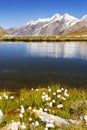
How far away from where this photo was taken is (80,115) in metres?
13.0

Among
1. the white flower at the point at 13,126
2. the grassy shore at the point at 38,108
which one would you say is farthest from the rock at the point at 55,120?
the white flower at the point at 13,126

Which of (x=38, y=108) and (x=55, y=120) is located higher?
(x=55, y=120)

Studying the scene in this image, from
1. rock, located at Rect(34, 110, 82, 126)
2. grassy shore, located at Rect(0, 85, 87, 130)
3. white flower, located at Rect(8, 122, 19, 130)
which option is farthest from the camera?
grassy shore, located at Rect(0, 85, 87, 130)

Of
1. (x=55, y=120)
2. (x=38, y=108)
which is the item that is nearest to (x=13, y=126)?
(x=55, y=120)

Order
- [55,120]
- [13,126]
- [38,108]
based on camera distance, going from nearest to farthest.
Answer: [13,126], [55,120], [38,108]

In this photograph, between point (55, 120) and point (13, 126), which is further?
point (55, 120)

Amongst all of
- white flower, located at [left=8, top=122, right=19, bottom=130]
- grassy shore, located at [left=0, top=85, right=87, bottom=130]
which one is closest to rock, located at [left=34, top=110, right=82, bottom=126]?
grassy shore, located at [left=0, top=85, right=87, bottom=130]

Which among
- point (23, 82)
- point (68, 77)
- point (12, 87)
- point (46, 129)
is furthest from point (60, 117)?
point (68, 77)

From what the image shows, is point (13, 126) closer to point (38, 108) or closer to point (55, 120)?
point (55, 120)

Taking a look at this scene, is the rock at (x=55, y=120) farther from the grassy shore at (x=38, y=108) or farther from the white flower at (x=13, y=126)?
the white flower at (x=13, y=126)

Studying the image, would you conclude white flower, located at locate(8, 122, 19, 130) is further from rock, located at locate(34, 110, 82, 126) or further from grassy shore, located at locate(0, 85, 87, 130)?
rock, located at locate(34, 110, 82, 126)

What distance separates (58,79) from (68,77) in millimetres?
1509

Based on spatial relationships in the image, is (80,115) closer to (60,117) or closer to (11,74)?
(60,117)

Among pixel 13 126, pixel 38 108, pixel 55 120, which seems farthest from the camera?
pixel 38 108
